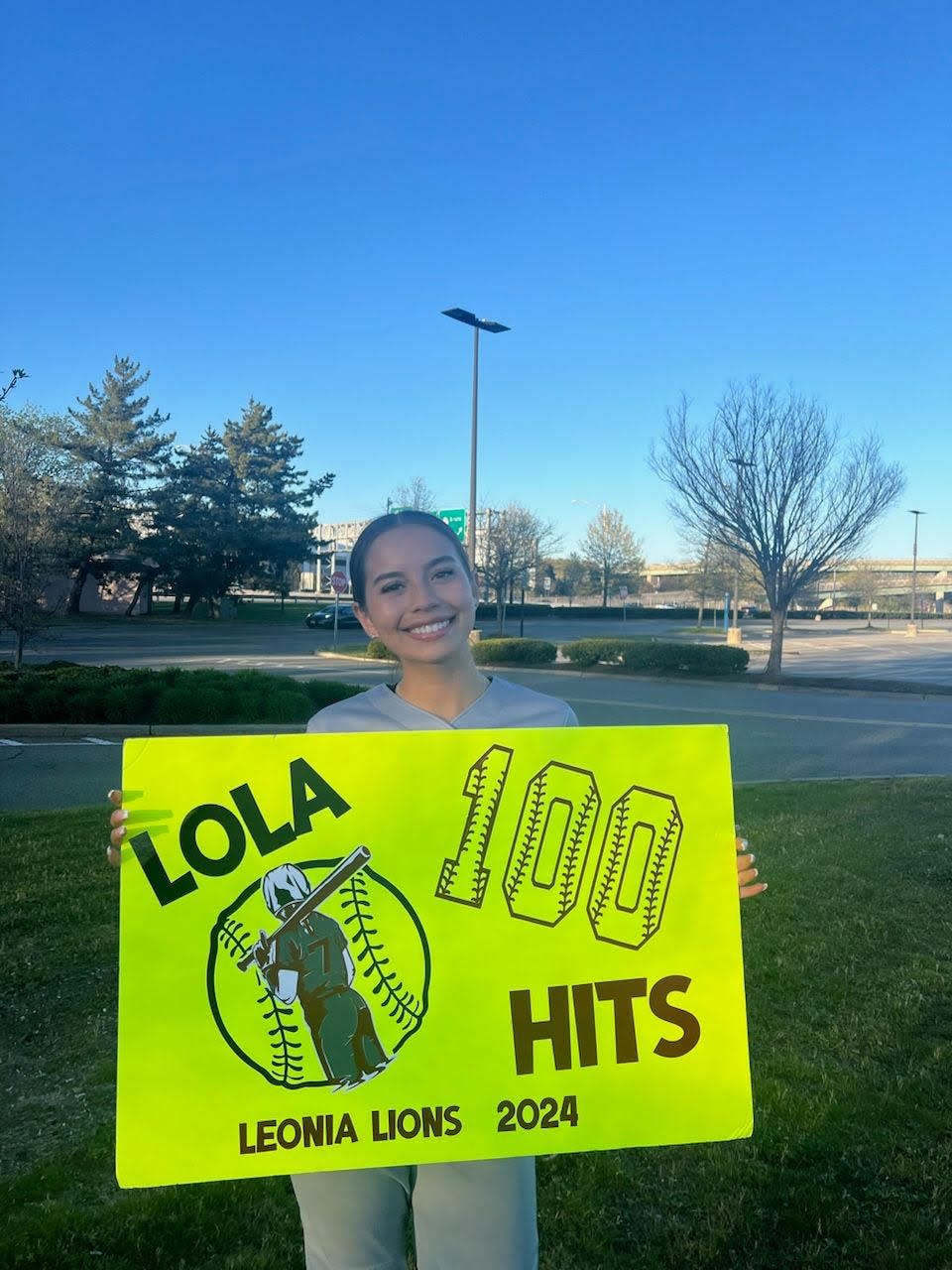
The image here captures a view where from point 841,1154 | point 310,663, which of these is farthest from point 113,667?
point 841,1154

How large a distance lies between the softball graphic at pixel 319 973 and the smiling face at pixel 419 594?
48 centimetres

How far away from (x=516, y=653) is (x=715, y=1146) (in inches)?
933

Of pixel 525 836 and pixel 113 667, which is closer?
pixel 525 836

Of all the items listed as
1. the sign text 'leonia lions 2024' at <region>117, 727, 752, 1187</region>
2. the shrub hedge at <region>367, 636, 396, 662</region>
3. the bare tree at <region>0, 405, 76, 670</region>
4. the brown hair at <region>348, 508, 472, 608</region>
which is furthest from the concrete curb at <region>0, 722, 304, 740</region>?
the sign text 'leonia lions 2024' at <region>117, 727, 752, 1187</region>

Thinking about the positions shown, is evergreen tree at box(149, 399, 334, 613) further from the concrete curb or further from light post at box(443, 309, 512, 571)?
the concrete curb

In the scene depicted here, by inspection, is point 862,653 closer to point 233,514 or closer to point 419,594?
point 233,514

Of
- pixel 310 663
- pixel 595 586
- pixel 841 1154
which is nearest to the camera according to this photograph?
pixel 841 1154

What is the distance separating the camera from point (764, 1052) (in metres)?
3.94

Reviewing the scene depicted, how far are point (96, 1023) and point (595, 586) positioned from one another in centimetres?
7458

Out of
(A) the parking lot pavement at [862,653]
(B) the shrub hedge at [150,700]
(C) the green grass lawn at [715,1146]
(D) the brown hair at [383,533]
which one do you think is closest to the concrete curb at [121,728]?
(B) the shrub hedge at [150,700]

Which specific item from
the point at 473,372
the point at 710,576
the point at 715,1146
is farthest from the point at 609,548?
the point at 715,1146

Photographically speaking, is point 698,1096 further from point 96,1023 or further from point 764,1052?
point 96,1023

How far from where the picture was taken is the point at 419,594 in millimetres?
2264

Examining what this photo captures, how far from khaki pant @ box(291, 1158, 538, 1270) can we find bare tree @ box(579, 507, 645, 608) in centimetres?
6680
